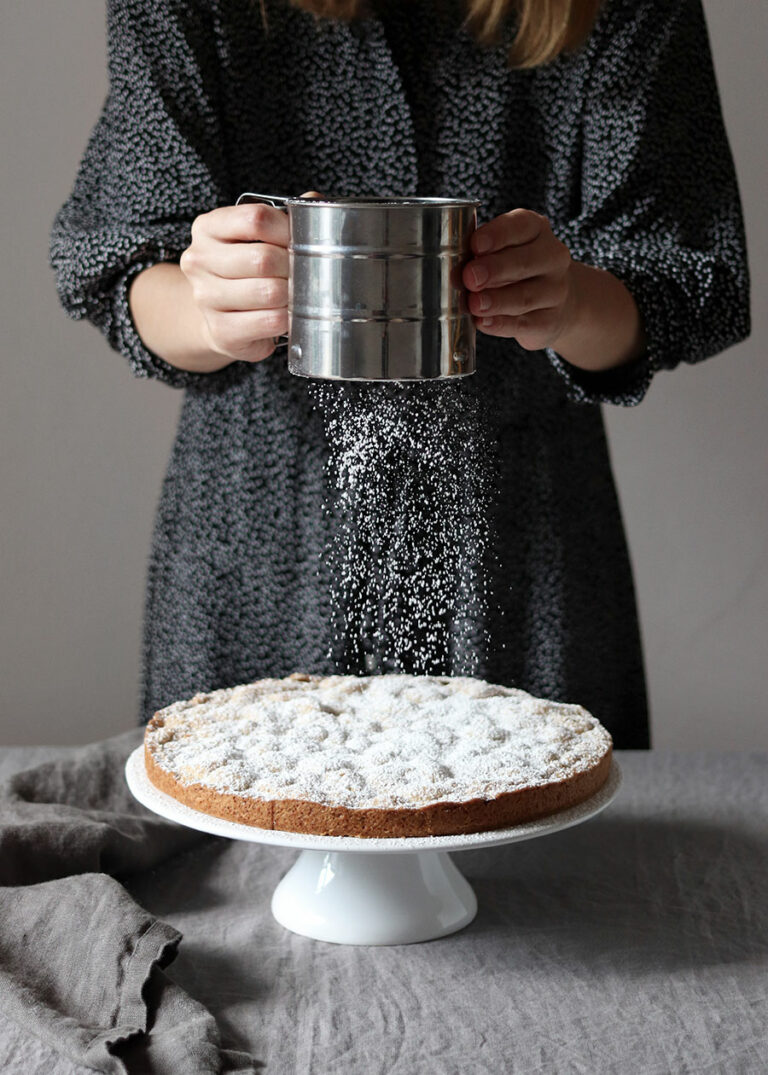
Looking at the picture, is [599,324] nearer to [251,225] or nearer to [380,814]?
[251,225]

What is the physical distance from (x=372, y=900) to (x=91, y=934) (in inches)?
8.1

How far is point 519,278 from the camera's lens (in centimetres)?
92

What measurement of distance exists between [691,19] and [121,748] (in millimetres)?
925

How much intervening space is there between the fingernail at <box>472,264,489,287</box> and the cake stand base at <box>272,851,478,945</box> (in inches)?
16.3

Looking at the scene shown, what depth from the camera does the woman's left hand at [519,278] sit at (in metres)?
0.87

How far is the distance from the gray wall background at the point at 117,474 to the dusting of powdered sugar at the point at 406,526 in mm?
806

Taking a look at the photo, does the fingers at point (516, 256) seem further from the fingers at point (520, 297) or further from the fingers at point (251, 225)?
the fingers at point (251, 225)

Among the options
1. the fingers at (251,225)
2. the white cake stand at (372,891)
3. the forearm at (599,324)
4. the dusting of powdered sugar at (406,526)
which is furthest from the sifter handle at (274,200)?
the white cake stand at (372,891)

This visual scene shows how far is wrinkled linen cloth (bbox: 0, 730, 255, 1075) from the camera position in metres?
0.80

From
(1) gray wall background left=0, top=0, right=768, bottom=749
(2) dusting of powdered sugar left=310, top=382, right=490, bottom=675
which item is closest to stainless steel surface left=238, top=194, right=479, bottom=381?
(2) dusting of powdered sugar left=310, top=382, right=490, bottom=675

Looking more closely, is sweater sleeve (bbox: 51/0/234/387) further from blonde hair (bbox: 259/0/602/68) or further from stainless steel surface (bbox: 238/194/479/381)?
stainless steel surface (bbox: 238/194/479/381)

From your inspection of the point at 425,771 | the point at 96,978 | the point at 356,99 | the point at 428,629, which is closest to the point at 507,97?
the point at 356,99

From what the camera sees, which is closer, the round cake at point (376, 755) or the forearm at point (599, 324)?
the round cake at point (376, 755)

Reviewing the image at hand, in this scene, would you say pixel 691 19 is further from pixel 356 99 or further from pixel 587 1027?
pixel 587 1027
